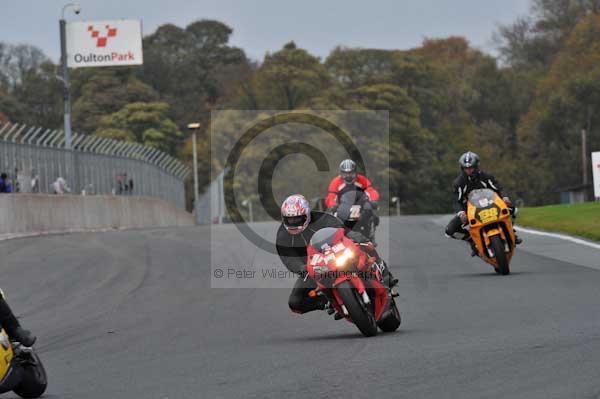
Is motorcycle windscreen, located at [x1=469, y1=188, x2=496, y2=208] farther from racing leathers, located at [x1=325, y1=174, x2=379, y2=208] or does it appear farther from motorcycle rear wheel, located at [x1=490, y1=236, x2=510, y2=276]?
racing leathers, located at [x1=325, y1=174, x2=379, y2=208]

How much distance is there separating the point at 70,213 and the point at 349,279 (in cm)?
2549

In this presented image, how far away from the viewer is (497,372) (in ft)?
26.0

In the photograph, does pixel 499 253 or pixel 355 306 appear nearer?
pixel 355 306

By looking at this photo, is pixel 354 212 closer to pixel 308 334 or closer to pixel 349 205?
pixel 349 205

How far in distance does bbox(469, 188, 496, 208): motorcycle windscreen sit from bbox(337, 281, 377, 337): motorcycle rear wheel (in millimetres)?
6703

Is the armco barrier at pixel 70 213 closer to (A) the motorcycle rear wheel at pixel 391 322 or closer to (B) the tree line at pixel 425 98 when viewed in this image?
(A) the motorcycle rear wheel at pixel 391 322

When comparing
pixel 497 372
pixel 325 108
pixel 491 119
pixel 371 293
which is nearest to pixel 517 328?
pixel 371 293

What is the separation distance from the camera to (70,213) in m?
34.9

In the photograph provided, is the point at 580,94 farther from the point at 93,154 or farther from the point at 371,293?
the point at 371,293

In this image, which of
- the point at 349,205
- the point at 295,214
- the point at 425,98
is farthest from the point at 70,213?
the point at 425,98

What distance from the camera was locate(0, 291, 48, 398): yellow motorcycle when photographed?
7.75 metres

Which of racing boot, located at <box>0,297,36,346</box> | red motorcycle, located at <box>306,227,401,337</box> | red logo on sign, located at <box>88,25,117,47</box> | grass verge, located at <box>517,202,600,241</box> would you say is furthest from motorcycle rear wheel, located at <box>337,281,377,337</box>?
red logo on sign, located at <box>88,25,117,47</box>

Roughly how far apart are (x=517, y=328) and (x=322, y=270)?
181 centimetres

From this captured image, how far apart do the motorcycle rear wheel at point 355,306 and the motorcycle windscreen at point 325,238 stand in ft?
1.38
